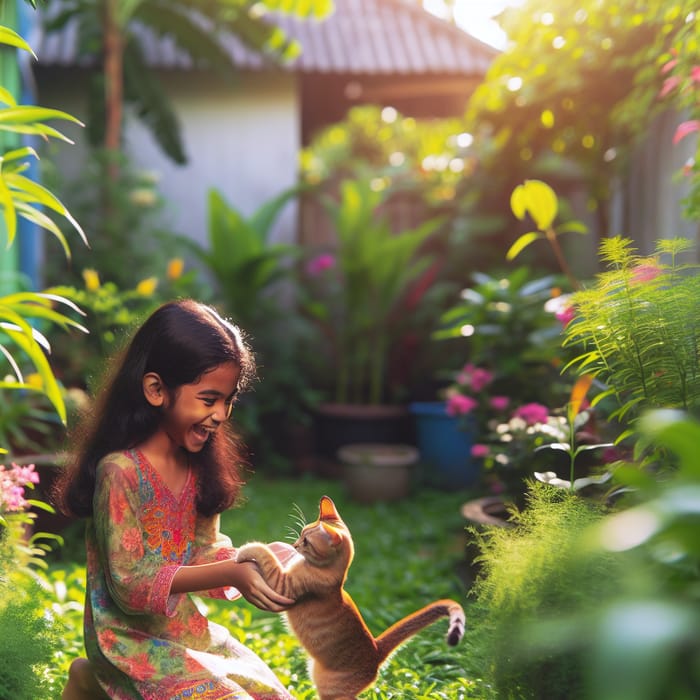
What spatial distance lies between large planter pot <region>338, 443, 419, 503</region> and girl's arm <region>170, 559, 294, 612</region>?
3741 millimetres

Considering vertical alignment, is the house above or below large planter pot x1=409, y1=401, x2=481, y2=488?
above

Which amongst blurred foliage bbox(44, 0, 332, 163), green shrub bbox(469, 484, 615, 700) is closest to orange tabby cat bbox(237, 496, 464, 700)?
green shrub bbox(469, 484, 615, 700)

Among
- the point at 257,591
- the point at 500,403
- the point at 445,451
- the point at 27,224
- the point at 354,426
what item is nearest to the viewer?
the point at 257,591

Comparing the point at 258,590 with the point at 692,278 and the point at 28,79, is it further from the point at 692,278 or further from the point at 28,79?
the point at 28,79

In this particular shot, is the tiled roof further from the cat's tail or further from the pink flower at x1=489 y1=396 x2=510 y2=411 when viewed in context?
the cat's tail

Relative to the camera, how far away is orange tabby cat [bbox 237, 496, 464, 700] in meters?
Answer: 1.76

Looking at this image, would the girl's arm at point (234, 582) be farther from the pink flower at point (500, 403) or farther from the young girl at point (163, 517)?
the pink flower at point (500, 403)

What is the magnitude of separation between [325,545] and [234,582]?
0.22 m

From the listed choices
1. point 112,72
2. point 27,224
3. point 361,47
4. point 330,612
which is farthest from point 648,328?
point 361,47

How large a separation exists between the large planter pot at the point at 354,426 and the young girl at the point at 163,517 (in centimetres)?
458

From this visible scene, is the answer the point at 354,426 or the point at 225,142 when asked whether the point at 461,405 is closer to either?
the point at 354,426

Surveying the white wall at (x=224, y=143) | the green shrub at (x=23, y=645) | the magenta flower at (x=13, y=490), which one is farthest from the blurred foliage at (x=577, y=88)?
the green shrub at (x=23, y=645)

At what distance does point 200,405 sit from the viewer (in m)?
1.89

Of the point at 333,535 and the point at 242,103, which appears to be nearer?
the point at 333,535
